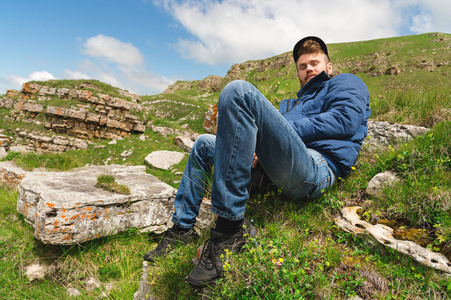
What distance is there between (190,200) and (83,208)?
1497 mm

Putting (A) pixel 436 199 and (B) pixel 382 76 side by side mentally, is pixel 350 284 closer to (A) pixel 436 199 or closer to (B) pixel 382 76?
(A) pixel 436 199

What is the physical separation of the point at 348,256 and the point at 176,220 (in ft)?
5.37

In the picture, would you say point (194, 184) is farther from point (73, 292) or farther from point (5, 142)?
point (5, 142)

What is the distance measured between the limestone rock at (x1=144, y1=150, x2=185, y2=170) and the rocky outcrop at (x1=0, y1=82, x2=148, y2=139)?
475 cm

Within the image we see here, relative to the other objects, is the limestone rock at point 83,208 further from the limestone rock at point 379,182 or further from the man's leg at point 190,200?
the limestone rock at point 379,182

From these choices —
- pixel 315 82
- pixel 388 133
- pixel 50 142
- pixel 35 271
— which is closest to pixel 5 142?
pixel 50 142

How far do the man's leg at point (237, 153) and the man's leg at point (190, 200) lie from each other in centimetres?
65

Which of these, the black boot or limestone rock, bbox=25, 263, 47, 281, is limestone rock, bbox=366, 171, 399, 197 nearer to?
the black boot

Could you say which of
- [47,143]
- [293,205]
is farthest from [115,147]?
[293,205]

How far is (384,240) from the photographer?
5.46ft

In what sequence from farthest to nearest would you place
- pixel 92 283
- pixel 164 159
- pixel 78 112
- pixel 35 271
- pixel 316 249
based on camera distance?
pixel 78 112, pixel 164 159, pixel 35 271, pixel 92 283, pixel 316 249

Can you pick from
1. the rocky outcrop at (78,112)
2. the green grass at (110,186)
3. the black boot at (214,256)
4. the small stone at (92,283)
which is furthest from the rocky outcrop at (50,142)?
the black boot at (214,256)

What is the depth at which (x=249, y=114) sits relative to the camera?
1.70m

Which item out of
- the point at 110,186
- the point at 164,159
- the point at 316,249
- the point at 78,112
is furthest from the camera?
the point at 78,112
